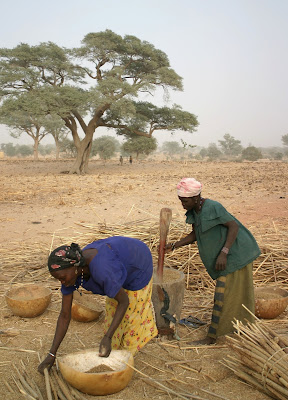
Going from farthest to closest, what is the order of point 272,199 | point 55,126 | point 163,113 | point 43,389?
point 55,126 < point 163,113 < point 272,199 < point 43,389

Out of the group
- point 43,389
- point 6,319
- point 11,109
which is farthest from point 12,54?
point 43,389

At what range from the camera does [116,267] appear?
2.14 metres

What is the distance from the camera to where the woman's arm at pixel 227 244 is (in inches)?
105

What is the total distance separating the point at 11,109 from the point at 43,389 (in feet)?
53.0

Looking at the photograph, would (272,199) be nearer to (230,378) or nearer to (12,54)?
(230,378)

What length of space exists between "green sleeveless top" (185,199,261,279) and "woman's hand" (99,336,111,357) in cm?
98

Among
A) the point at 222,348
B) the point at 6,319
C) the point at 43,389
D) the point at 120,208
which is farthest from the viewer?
the point at 120,208

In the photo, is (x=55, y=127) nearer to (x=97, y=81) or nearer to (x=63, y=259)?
(x=97, y=81)

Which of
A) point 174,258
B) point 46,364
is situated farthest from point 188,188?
point 174,258

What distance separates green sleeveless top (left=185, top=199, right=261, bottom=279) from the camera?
2.71m

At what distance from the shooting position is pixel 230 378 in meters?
2.32

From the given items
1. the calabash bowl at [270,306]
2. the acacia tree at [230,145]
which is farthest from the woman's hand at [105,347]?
the acacia tree at [230,145]

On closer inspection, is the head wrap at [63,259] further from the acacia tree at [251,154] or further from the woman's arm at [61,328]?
the acacia tree at [251,154]

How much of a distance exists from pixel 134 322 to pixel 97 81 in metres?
17.5
